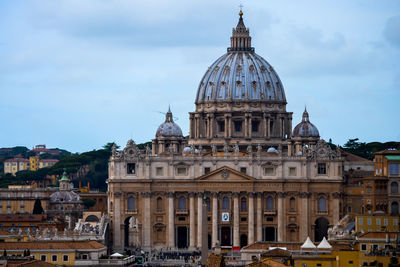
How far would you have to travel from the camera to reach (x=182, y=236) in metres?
196

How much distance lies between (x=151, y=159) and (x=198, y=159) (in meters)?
5.04

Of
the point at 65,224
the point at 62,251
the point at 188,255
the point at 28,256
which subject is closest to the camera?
the point at 28,256

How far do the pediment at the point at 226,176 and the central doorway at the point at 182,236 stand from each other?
5.72 meters

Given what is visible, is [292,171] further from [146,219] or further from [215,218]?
[146,219]

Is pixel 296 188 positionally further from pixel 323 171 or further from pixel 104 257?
pixel 104 257

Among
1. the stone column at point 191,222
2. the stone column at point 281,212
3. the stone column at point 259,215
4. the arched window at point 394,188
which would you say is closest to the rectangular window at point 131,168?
the stone column at point 191,222

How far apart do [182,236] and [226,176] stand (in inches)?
317

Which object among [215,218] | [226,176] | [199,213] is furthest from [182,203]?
[226,176]

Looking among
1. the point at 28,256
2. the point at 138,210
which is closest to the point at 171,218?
the point at 138,210

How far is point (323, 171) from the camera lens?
196m

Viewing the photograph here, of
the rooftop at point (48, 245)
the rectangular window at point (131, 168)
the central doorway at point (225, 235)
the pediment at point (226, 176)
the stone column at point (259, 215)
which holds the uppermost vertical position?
the rectangular window at point (131, 168)

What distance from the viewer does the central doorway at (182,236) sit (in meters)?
196

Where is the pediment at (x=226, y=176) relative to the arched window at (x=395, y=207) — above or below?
above

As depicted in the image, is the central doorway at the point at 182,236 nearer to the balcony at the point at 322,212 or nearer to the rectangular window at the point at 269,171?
the rectangular window at the point at 269,171
